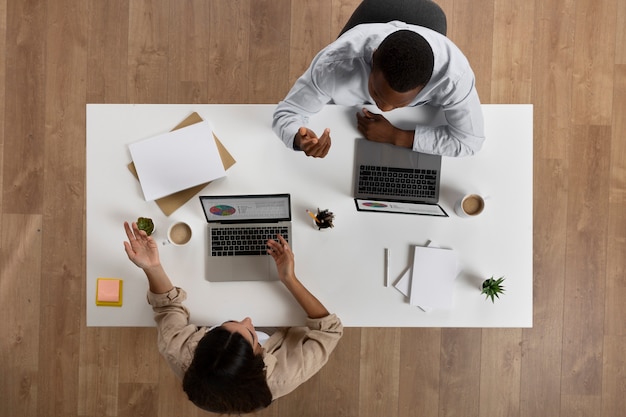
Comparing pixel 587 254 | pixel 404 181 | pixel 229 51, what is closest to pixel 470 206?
pixel 404 181

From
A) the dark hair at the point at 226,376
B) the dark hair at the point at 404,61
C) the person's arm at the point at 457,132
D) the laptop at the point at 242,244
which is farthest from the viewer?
the laptop at the point at 242,244

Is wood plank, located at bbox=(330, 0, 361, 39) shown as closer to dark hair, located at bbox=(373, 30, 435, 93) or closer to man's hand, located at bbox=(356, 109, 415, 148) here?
man's hand, located at bbox=(356, 109, 415, 148)

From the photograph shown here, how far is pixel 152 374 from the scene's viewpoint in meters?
2.04

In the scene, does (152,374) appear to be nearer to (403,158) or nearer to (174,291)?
(174,291)

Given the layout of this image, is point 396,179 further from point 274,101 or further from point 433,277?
point 274,101

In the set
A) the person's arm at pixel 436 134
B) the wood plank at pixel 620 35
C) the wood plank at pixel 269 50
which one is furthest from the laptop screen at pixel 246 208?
the wood plank at pixel 620 35

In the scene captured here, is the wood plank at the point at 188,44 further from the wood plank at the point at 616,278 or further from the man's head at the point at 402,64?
the wood plank at the point at 616,278

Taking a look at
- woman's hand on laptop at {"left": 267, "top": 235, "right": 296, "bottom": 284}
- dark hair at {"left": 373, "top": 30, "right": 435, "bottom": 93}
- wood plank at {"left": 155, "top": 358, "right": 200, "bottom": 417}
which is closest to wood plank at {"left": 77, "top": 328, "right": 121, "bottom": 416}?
wood plank at {"left": 155, "top": 358, "right": 200, "bottom": 417}

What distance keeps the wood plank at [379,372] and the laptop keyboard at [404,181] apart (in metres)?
0.89

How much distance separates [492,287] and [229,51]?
1.55 meters

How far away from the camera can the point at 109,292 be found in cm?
143

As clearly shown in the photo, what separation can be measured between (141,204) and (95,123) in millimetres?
300

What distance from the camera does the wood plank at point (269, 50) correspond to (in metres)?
2.06

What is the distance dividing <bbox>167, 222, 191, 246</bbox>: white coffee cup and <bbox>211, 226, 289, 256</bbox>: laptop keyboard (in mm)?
86
